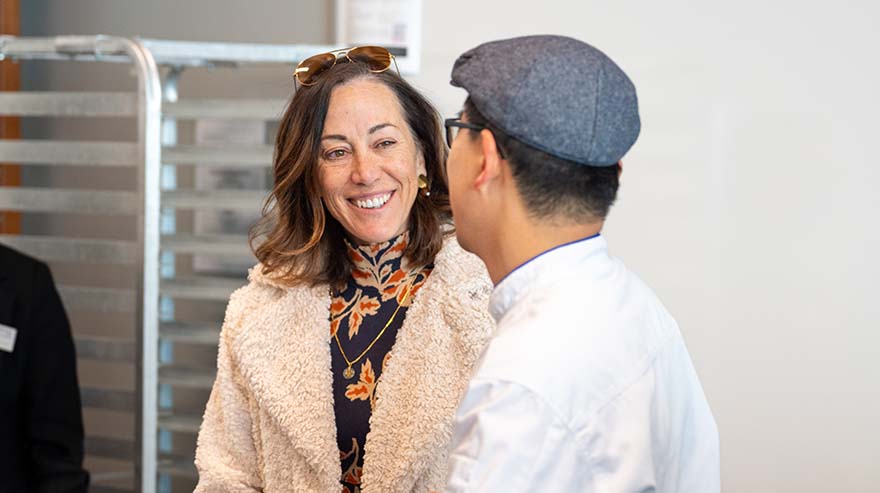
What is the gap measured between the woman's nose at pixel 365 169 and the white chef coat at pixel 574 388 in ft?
2.17

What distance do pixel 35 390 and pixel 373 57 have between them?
5.02ft

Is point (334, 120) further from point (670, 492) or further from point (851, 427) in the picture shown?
point (851, 427)

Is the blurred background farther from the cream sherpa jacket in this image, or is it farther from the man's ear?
the man's ear

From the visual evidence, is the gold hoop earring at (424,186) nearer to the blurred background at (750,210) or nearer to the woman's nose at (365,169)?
the woman's nose at (365,169)

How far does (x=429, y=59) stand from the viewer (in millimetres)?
3107

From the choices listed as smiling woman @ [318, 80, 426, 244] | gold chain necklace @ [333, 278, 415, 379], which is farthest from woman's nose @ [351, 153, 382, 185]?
gold chain necklace @ [333, 278, 415, 379]

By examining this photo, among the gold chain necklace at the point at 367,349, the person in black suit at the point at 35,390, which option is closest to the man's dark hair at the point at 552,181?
the gold chain necklace at the point at 367,349

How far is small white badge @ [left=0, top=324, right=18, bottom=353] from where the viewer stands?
2760 mm

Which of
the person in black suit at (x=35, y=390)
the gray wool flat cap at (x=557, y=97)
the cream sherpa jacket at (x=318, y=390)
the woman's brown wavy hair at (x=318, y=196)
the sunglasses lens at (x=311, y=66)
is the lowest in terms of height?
the person in black suit at (x=35, y=390)

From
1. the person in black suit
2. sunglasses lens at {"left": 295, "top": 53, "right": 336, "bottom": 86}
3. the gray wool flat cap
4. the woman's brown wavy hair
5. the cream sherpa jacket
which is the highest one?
the gray wool flat cap

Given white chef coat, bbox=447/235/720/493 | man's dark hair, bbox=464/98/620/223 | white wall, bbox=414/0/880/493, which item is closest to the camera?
white chef coat, bbox=447/235/720/493

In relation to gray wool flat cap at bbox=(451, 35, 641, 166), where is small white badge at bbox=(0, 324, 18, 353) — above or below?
below

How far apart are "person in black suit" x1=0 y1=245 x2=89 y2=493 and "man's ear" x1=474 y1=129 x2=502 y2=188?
203cm

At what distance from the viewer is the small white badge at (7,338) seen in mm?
2760
